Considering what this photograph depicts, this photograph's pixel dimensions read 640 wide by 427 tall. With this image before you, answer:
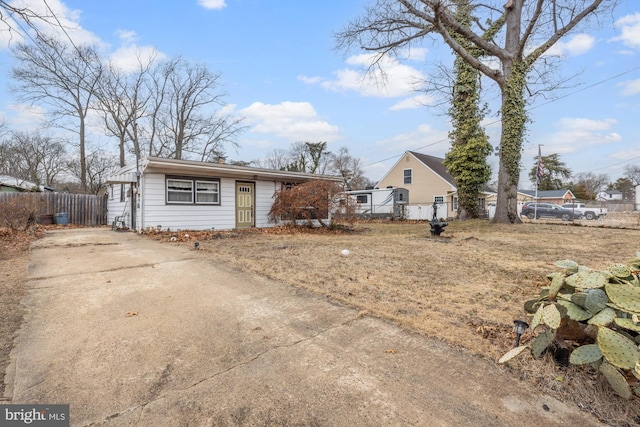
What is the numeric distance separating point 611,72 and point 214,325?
20781 millimetres

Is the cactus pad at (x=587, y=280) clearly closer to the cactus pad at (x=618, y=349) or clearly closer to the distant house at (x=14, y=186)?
the cactus pad at (x=618, y=349)

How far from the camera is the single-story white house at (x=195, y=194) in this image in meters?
10.1

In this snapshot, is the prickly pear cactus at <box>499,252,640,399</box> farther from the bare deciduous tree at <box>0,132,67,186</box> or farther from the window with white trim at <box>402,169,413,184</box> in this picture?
the bare deciduous tree at <box>0,132,67,186</box>

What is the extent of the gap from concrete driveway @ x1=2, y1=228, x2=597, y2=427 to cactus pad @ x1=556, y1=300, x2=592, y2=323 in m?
0.49

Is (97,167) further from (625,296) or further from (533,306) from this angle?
(625,296)

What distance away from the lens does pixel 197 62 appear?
24.7 m

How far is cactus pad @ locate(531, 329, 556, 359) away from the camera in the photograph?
191 cm

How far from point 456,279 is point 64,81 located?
24.8 meters

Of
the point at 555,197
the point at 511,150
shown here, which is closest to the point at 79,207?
the point at 511,150

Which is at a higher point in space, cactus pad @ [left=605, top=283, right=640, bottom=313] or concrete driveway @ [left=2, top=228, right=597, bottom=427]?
cactus pad @ [left=605, top=283, right=640, bottom=313]

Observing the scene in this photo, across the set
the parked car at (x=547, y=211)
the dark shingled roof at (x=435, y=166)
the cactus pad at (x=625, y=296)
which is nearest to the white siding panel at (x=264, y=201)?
the cactus pad at (x=625, y=296)

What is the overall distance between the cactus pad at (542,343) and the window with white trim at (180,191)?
10727 mm

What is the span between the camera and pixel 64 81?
19.0m

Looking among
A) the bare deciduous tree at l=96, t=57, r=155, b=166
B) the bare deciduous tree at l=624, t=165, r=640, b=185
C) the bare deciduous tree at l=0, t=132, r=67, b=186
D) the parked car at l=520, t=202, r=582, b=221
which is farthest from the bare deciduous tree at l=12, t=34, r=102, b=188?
the bare deciduous tree at l=624, t=165, r=640, b=185
